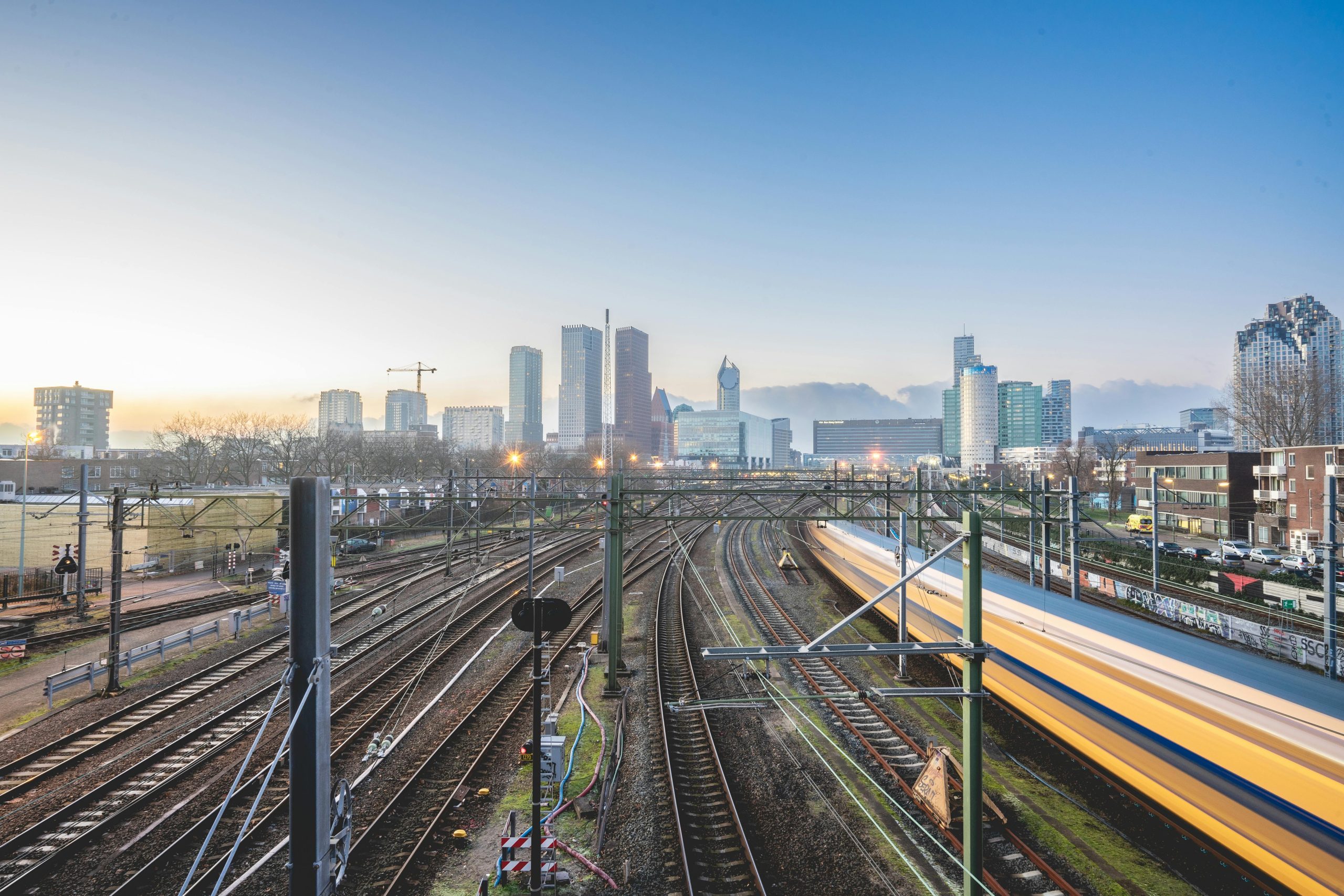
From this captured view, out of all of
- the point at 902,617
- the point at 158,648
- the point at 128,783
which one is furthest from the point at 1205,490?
the point at 158,648

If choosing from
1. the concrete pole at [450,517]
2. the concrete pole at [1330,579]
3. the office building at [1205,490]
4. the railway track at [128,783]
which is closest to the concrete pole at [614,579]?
the concrete pole at [450,517]

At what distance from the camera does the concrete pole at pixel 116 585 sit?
14.7m

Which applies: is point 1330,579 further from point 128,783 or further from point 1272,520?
point 1272,520

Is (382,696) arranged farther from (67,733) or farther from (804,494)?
(804,494)

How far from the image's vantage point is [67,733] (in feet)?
41.8

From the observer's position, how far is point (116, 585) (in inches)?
591

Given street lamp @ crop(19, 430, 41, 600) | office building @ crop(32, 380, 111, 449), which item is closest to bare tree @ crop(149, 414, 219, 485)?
street lamp @ crop(19, 430, 41, 600)

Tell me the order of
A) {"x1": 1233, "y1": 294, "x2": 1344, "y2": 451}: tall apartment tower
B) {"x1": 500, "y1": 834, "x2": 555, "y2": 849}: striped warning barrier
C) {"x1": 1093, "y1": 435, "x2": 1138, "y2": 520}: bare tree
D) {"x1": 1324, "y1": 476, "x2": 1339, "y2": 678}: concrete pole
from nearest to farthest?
{"x1": 500, "y1": 834, "x2": 555, "y2": 849}: striped warning barrier
{"x1": 1324, "y1": 476, "x2": 1339, "y2": 678}: concrete pole
{"x1": 1093, "y1": 435, "x2": 1138, "y2": 520}: bare tree
{"x1": 1233, "y1": 294, "x2": 1344, "y2": 451}: tall apartment tower

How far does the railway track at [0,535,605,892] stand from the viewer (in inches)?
346

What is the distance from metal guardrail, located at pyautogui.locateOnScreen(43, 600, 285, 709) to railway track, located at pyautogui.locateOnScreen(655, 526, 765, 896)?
13.7 meters

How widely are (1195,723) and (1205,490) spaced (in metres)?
46.8

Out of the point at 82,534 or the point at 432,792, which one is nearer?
the point at 432,792

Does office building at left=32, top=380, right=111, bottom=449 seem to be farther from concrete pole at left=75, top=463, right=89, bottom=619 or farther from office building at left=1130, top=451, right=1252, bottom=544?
office building at left=1130, top=451, right=1252, bottom=544

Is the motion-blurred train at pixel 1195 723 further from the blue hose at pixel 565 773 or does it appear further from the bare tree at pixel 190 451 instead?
the bare tree at pixel 190 451
